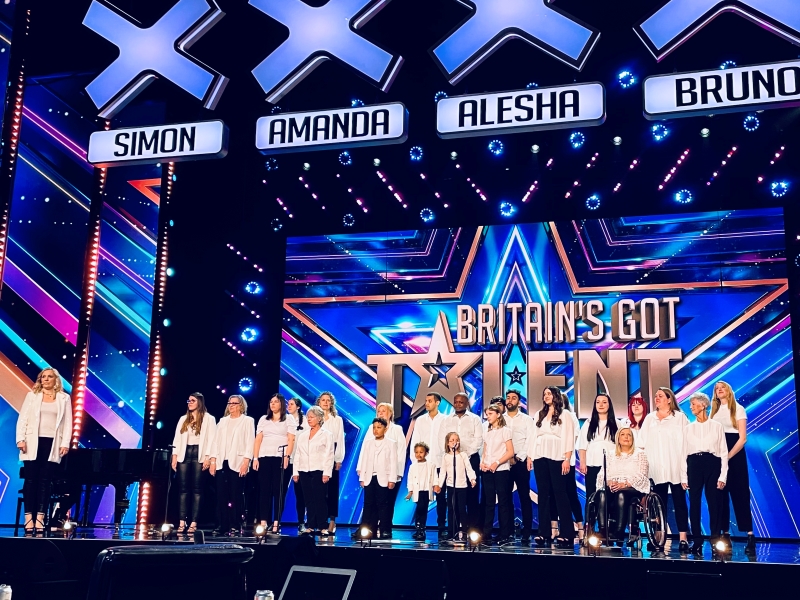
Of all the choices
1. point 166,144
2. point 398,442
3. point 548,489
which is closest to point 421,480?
point 398,442

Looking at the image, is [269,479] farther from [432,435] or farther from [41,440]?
[41,440]

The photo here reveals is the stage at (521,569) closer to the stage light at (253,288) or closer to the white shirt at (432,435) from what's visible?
the white shirt at (432,435)

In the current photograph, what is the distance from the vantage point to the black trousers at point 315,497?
9008 millimetres

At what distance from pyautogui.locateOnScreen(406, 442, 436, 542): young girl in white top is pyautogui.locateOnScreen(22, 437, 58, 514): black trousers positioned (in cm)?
352

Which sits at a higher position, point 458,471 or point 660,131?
point 660,131

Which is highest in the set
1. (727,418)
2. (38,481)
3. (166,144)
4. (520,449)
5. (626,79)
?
(626,79)

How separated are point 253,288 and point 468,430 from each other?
4067 mm

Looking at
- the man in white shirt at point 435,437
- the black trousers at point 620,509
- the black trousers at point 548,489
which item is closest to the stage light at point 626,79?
the man in white shirt at point 435,437

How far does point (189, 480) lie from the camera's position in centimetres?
939

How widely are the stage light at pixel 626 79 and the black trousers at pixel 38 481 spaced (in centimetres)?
725

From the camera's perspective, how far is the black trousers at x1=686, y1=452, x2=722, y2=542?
7.55m

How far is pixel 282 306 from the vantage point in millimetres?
11969

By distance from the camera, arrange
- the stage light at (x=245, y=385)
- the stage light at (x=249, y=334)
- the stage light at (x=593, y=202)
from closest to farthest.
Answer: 1. the stage light at (x=593, y=202)
2. the stage light at (x=245, y=385)
3. the stage light at (x=249, y=334)


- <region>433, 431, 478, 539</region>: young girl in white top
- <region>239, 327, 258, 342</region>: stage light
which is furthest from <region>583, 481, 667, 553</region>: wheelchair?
<region>239, 327, 258, 342</region>: stage light
